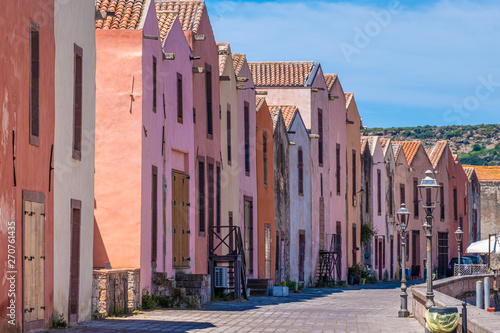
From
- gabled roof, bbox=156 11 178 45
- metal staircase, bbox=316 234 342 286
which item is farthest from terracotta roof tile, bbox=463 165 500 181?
gabled roof, bbox=156 11 178 45

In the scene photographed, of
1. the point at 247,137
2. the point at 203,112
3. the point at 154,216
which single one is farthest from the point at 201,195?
the point at 247,137

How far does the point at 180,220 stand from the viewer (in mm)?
28375

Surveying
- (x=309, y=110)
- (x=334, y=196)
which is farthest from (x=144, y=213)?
(x=334, y=196)

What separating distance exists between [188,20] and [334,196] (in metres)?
20.4

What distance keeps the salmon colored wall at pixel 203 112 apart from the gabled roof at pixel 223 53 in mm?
943

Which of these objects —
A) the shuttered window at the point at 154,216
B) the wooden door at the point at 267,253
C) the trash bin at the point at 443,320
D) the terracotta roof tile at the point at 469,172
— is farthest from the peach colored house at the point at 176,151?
the terracotta roof tile at the point at 469,172

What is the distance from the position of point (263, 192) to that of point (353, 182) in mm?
15122

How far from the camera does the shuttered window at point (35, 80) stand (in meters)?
17.5

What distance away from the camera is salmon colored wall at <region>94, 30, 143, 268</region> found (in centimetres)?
2444

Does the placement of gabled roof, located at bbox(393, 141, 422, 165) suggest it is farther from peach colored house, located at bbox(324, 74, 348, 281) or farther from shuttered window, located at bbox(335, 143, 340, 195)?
shuttered window, located at bbox(335, 143, 340, 195)

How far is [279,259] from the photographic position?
133 ft

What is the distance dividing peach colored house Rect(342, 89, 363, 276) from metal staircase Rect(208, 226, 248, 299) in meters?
19.2

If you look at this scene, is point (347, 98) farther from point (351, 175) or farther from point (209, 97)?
point (209, 97)

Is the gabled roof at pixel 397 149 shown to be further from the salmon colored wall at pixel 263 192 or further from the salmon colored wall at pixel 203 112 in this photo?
the salmon colored wall at pixel 203 112
